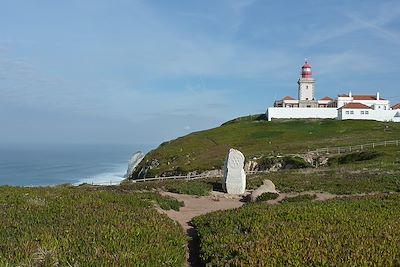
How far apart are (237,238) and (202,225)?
3.79 metres

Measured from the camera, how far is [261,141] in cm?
8194

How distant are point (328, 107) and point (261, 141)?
38.2 m

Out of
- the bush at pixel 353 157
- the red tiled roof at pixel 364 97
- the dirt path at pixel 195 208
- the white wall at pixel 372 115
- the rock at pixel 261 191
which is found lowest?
the dirt path at pixel 195 208

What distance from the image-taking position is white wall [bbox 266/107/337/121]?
107 m

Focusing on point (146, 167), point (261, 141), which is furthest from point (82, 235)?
point (261, 141)

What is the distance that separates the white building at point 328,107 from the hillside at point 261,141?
6.22m

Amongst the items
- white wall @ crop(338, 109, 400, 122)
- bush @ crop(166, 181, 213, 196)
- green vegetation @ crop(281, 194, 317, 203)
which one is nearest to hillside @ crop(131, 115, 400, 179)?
white wall @ crop(338, 109, 400, 122)

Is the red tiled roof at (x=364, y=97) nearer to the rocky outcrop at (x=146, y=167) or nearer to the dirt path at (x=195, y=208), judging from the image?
the rocky outcrop at (x=146, y=167)

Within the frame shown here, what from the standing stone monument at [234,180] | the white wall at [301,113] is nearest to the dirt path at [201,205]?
the standing stone monument at [234,180]

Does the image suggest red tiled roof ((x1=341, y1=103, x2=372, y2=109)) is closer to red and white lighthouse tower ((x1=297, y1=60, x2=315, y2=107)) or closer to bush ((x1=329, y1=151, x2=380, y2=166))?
red and white lighthouse tower ((x1=297, y1=60, x2=315, y2=107))

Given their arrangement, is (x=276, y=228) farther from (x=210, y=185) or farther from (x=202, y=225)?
(x=210, y=185)

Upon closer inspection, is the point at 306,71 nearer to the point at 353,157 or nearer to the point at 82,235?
the point at 353,157

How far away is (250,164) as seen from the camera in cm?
5656

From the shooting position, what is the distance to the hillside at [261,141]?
6600 cm
